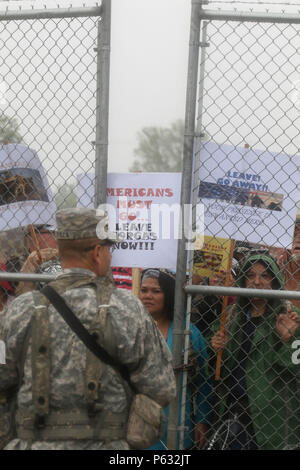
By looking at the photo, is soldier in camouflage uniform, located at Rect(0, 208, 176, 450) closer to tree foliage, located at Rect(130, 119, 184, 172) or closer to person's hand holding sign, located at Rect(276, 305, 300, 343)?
person's hand holding sign, located at Rect(276, 305, 300, 343)

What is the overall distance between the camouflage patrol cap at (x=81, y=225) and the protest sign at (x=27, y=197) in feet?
3.47

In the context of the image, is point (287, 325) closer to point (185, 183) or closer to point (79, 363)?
point (185, 183)

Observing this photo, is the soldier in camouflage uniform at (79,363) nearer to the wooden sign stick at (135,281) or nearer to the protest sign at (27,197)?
the protest sign at (27,197)

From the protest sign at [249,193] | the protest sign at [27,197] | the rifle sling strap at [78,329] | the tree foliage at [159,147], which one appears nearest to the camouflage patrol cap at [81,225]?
the rifle sling strap at [78,329]

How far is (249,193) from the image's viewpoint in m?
4.09

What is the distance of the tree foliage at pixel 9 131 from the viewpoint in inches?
176

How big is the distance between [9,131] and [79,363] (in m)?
1.89

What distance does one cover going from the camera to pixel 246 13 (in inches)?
156

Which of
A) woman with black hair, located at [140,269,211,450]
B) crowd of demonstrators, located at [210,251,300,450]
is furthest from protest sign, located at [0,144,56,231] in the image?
crowd of demonstrators, located at [210,251,300,450]

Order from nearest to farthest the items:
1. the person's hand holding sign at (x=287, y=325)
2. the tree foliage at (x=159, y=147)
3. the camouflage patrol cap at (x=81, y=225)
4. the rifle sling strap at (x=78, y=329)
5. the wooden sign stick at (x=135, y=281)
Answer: the rifle sling strap at (x=78, y=329) < the camouflage patrol cap at (x=81, y=225) < the person's hand holding sign at (x=287, y=325) < the wooden sign stick at (x=135, y=281) < the tree foliage at (x=159, y=147)

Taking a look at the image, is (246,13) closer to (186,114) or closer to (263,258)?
(186,114)

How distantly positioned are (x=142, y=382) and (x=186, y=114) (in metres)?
1.56

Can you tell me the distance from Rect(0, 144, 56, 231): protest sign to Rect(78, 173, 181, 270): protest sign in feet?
1.41

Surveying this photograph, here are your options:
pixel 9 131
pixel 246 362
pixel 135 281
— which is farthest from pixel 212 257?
pixel 9 131
